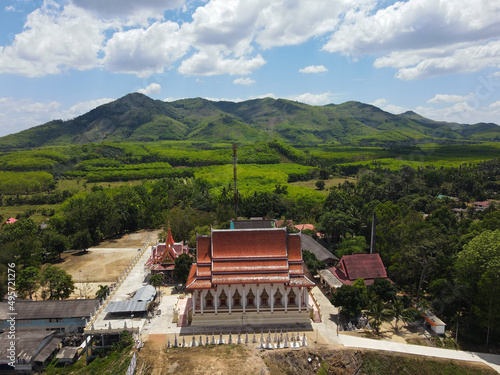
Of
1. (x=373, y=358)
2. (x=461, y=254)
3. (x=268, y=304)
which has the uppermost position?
(x=461, y=254)

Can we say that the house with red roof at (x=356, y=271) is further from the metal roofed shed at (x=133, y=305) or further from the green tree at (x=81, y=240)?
the green tree at (x=81, y=240)

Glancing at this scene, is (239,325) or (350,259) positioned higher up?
(350,259)

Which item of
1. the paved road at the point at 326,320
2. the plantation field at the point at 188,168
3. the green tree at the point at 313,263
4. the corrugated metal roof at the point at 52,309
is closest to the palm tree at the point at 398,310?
the paved road at the point at 326,320

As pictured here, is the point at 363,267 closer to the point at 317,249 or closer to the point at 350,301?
the point at 350,301

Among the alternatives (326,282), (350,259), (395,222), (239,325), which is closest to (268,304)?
(239,325)

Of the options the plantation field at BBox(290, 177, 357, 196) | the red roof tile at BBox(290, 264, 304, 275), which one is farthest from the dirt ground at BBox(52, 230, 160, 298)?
the plantation field at BBox(290, 177, 357, 196)

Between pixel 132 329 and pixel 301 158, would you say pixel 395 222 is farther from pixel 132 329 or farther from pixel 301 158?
pixel 301 158

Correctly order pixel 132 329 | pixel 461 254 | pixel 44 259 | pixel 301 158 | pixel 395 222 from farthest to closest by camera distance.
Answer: pixel 301 158 < pixel 44 259 < pixel 395 222 < pixel 461 254 < pixel 132 329
